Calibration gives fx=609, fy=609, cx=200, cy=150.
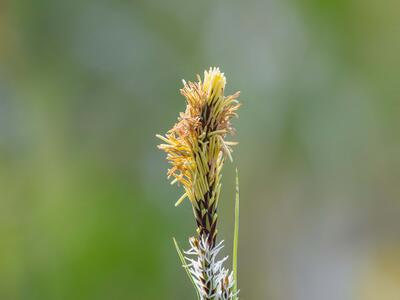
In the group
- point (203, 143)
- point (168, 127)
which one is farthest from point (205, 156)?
point (168, 127)

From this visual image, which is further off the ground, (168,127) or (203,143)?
(168,127)

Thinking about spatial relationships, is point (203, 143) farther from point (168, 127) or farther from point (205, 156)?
point (168, 127)

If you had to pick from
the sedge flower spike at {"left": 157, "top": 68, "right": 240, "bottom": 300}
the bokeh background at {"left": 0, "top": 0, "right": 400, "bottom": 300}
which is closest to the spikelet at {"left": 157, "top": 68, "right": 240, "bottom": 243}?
the sedge flower spike at {"left": 157, "top": 68, "right": 240, "bottom": 300}

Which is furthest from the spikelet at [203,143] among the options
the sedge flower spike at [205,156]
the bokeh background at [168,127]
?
the bokeh background at [168,127]

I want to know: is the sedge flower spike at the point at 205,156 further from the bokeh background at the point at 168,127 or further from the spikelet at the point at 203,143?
the bokeh background at the point at 168,127

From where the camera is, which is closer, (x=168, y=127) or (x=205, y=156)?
(x=205, y=156)
